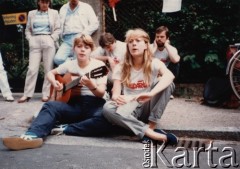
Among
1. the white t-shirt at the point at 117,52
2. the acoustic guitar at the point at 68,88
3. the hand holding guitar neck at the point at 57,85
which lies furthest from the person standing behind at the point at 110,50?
the hand holding guitar neck at the point at 57,85

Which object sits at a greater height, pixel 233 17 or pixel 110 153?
pixel 233 17

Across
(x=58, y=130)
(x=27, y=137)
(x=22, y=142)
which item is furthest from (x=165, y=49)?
(x=22, y=142)

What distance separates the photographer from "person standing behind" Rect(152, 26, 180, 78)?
Answer: 6.61 meters

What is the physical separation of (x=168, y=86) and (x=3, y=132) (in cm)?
220

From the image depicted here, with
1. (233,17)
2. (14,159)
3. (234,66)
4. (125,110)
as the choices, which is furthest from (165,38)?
(14,159)

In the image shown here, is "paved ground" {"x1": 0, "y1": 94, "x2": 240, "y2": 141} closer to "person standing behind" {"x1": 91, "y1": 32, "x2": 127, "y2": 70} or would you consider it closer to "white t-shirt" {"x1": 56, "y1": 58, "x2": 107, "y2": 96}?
"white t-shirt" {"x1": 56, "y1": 58, "x2": 107, "y2": 96}

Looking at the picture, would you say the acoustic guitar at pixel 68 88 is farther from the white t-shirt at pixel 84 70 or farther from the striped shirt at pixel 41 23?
the striped shirt at pixel 41 23

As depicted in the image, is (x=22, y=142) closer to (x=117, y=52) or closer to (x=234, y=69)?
(x=117, y=52)

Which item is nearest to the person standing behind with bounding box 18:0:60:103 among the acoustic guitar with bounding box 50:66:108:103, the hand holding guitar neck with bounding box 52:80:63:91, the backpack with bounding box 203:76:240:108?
the acoustic guitar with bounding box 50:66:108:103

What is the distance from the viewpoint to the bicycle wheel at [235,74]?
5.86 metres

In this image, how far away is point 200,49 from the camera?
25.7 feet

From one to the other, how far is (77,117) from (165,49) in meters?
→ 2.49

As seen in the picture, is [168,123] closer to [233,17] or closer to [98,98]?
[98,98]

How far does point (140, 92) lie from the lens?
4.69 metres
